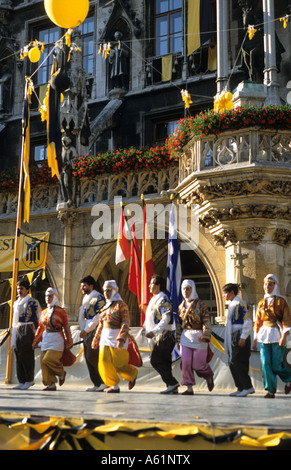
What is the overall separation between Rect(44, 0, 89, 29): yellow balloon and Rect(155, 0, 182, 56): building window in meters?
8.97

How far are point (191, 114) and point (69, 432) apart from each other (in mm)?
13733

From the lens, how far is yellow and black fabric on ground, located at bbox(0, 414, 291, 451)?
4.35m

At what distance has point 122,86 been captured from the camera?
18312 millimetres

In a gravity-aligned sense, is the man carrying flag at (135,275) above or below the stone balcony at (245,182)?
below

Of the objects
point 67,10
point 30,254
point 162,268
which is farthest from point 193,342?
point 162,268

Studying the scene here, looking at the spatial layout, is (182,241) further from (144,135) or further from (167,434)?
(167,434)

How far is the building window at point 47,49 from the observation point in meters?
20.2

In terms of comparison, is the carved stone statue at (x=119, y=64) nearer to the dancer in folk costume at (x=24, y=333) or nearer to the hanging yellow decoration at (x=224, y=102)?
the hanging yellow decoration at (x=224, y=102)

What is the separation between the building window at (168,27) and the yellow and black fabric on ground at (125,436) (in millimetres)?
14433

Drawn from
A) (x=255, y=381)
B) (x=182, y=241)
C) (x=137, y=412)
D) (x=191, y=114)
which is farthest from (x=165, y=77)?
(x=137, y=412)

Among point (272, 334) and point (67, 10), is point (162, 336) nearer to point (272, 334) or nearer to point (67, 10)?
point (272, 334)

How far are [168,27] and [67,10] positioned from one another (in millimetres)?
9758

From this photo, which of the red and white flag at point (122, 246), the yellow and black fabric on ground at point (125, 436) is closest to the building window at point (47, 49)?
the red and white flag at point (122, 246)
